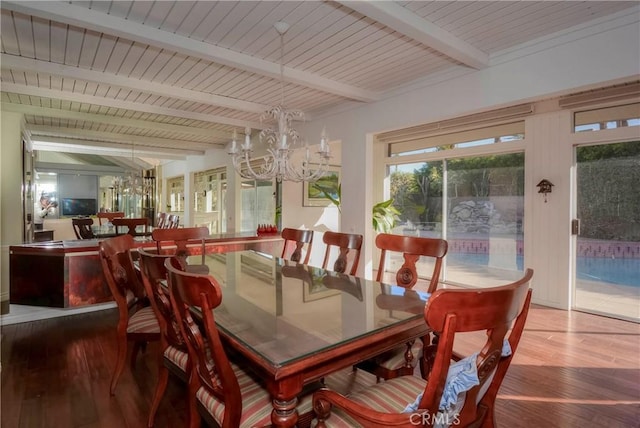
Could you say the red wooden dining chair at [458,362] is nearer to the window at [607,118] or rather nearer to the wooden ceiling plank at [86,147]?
the window at [607,118]

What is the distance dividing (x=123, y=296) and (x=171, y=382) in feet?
2.32

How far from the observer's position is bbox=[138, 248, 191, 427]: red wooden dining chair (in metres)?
1.53

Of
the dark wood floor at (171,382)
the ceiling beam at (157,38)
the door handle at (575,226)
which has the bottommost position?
the dark wood floor at (171,382)

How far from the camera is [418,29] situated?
241 cm

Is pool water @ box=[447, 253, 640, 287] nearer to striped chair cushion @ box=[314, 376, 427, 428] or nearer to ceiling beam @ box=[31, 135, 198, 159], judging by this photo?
striped chair cushion @ box=[314, 376, 427, 428]

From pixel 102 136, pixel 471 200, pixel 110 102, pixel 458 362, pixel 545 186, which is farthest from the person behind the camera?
pixel 102 136

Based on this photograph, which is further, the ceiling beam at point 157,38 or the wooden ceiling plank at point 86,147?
the wooden ceiling plank at point 86,147

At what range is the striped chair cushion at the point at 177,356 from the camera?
1648 mm

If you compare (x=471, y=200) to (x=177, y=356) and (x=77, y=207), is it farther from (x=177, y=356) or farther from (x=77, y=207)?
(x=77, y=207)

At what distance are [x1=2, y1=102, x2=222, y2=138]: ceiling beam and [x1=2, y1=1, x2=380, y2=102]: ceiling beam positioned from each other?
121 inches

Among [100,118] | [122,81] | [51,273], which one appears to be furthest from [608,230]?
[100,118]

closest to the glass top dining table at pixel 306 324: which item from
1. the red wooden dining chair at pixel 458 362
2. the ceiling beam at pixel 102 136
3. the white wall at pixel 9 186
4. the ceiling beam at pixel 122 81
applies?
the red wooden dining chair at pixel 458 362

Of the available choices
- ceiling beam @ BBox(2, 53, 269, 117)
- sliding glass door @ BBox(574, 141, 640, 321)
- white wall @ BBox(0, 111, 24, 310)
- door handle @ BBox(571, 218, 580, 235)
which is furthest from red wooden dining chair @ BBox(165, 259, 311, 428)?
white wall @ BBox(0, 111, 24, 310)

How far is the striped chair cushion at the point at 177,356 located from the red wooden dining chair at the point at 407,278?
35.1 inches
